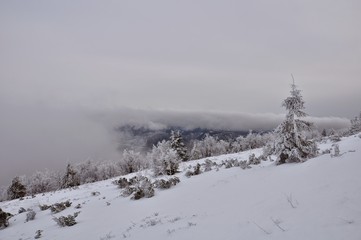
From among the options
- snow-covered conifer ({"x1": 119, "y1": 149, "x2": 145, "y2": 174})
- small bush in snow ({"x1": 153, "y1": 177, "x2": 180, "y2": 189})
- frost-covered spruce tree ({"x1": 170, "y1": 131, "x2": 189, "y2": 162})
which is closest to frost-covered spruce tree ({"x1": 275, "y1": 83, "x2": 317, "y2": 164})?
small bush in snow ({"x1": 153, "y1": 177, "x2": 180, "y2": 189})

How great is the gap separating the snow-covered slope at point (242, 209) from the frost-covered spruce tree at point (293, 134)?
0.94 meters

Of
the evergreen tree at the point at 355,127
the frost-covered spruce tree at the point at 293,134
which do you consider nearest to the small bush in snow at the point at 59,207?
the frost-covered spruce tree at the point at 293,134

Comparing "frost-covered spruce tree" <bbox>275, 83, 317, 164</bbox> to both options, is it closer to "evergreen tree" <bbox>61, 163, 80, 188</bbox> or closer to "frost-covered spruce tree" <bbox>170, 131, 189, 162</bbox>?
"frost-covered spruce tree" <bbox>170, 131, 189, 162</bbox>

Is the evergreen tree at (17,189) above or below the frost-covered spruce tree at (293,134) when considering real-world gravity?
below

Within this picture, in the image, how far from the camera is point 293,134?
13.0 metres

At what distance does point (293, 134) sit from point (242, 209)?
605cm

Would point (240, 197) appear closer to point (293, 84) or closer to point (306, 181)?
point (306, 181)

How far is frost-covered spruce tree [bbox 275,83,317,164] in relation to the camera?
41.5 feet

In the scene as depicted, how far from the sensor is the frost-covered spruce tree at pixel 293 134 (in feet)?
41.5

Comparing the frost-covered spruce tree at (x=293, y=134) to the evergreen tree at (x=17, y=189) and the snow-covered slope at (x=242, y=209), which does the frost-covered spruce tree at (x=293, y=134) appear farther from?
the evergreen tree at (x=17, y=189)

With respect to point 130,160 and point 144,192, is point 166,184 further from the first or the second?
point 130,160

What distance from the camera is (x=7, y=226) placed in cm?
1672

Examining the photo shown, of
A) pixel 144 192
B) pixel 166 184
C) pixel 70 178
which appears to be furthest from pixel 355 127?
pixel 70 178

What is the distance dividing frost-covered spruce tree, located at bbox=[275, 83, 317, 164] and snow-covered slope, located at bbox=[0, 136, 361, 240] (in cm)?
94
